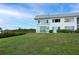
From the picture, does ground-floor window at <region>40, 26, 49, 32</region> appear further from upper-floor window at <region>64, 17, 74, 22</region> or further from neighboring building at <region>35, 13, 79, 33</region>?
upper-floor window at <region>64, 17, 74, 22</region>

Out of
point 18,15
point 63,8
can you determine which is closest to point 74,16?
point 63,8

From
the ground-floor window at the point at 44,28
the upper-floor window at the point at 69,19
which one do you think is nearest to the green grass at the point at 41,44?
the ground-floor window at the point at 44,28

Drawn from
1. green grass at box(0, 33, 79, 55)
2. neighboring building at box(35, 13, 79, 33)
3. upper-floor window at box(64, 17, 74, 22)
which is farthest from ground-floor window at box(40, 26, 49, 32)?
upper-floor window at box(64, 17, 74, 22)

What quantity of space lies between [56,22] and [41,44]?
26.9 inches

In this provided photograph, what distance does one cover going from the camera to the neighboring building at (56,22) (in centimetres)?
1223

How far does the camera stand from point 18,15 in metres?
12.2

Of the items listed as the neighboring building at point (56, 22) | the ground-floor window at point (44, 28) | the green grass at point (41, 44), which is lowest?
the green grass at point (41, 44)

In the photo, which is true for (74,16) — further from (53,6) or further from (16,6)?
(16,6)

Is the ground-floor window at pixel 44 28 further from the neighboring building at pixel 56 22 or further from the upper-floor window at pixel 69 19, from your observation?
the upper-floor window at pixel 69 19

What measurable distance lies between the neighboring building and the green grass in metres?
0.18

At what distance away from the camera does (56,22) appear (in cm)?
1234

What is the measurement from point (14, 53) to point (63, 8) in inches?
62.3

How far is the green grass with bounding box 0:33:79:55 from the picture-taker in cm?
1201

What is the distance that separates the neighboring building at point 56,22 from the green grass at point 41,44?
176mm
